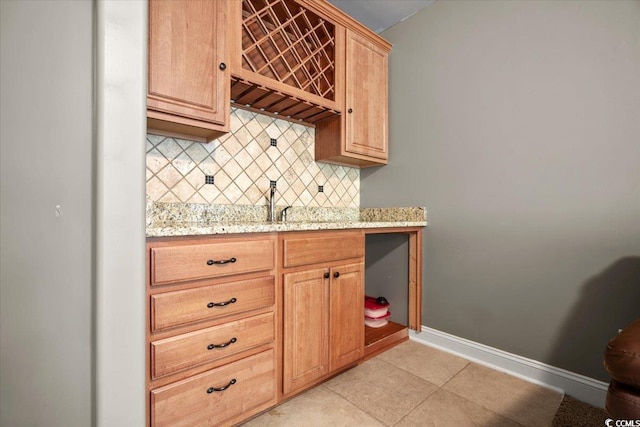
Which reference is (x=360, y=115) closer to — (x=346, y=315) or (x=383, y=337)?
(x=346, y=315)

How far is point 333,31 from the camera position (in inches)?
79.1

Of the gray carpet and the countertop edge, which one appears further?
the gray carpet

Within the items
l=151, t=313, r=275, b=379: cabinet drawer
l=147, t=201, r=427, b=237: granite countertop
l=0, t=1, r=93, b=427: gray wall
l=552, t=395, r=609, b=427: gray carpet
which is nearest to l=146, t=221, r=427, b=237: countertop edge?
l=147, t=201, r=427, b=237: granite countertop

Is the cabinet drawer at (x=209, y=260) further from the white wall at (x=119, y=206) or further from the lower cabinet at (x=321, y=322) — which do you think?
the white wall at (x=119, y=206)

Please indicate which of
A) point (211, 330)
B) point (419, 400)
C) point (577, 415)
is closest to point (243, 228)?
point (211, 330)

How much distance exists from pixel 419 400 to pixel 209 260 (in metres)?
1.26

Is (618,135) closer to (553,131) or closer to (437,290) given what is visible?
(553,131)

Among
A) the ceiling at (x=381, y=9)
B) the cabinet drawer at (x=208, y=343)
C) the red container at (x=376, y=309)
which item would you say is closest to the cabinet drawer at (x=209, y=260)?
the cabinet drawer at (x=208, y=343)

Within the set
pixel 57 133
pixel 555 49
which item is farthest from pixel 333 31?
pixel 57 133

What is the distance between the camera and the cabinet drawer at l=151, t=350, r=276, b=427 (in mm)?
1050

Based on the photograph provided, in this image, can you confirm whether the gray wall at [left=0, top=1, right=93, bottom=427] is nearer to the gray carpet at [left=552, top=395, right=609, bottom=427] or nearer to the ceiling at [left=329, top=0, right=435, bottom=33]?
the gray carpet at [left=552, top=395, right=609, bottom=427]

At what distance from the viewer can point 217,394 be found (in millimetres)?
1169

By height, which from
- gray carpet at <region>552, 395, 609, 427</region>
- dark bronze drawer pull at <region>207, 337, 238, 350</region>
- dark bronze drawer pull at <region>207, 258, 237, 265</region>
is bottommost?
gray carpet at <region>552, 395, 609, 427</region>

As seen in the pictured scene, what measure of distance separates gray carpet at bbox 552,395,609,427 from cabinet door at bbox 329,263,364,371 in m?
0.96
